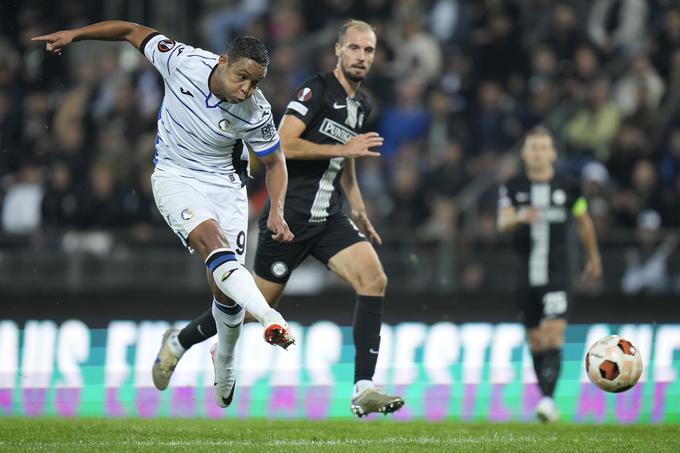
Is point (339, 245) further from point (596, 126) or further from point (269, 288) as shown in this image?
point (596, 126)

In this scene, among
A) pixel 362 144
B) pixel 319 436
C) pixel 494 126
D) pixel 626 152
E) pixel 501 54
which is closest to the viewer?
pixel 362 144

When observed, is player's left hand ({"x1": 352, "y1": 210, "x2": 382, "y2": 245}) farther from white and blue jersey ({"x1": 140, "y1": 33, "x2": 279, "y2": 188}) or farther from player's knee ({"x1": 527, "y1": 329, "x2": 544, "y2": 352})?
player's knee ({"x1": 527, "y1": 329, "x2": 544, "y2": 352})

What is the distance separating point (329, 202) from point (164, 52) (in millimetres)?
1667

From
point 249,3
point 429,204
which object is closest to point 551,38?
point 429,204

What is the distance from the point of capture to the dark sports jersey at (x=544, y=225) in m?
11.2

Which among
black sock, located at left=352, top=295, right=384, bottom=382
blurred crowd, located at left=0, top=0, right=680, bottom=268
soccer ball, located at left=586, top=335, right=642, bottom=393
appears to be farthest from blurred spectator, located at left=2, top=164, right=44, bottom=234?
soccer ball, located at left=586, top=335, right=642, bottom=393

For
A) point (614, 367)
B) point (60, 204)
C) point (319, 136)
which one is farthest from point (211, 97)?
point (60, 204)

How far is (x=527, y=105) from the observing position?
52.8 ft

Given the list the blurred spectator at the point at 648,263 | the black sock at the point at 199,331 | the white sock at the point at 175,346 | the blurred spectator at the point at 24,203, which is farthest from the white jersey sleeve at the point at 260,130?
the blurred spectator at the point at 24,203

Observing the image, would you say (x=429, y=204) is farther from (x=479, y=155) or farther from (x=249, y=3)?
(x=249, y=3)

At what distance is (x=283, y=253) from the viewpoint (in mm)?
8984

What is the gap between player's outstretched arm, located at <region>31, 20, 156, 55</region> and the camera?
8055mm

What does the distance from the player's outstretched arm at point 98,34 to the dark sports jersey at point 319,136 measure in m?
1.21

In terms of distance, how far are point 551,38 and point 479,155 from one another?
2.14 metres
